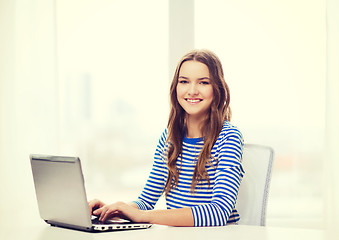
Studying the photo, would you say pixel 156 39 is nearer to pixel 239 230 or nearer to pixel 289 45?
pixel 289 45

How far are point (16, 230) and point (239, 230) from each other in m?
0.66

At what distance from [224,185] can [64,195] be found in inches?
20.6

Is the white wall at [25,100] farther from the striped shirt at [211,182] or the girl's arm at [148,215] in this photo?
the girl's arm at [148,215]

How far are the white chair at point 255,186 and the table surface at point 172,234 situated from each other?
29 centimetres

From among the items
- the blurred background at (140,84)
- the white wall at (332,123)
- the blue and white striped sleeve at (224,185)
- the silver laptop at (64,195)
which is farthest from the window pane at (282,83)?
the silver laptop at (64,195)

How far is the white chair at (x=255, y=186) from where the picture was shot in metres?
1.69

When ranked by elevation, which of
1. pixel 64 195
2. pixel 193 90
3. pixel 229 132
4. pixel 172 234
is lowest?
pixel 172 234

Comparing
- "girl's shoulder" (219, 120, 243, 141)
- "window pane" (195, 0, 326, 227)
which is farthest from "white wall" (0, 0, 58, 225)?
"girl's shoulder" (219, 120, 243, 141)

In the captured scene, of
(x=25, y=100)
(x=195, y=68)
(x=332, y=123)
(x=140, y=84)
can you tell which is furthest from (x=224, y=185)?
(x=25, y=100)

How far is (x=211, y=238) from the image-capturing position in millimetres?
1251

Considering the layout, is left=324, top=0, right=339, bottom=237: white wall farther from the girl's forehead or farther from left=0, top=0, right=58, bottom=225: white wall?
left=0, top=0, right=58, bottom=225: white wall

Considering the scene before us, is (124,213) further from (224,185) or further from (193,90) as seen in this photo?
(193,90)

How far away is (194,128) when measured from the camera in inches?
71.7

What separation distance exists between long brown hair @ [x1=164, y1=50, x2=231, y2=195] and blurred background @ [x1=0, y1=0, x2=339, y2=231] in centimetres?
107
